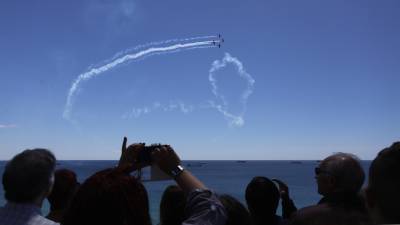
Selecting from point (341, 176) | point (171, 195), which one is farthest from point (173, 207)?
point (341, 176)

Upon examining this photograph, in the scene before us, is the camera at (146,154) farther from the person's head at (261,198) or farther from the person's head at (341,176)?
the person's head at (261,198)

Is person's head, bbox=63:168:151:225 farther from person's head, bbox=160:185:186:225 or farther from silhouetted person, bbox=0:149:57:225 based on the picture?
person's head, bbox=160:185:186:225

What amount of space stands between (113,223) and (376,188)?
2.13 m

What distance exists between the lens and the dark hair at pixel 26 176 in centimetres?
350

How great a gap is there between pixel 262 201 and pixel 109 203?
3.31 m

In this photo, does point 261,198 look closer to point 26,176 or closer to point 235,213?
point 235,213

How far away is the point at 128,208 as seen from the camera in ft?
8.76

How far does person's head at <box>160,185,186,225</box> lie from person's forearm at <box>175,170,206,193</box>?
5.52 feet

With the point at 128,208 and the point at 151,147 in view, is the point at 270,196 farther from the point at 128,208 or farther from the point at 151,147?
the point at 128,208

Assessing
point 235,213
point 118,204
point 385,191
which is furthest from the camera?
point 235,213

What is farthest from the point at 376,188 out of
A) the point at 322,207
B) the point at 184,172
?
the point at 184,172

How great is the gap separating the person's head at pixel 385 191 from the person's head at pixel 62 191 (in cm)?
358

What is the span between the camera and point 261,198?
5.60 m

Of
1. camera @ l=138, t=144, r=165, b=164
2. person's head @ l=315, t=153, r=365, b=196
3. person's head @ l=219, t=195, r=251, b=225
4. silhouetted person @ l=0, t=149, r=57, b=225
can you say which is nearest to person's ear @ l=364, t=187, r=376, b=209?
person's head @ l=315, t=153, r=365, b=196
